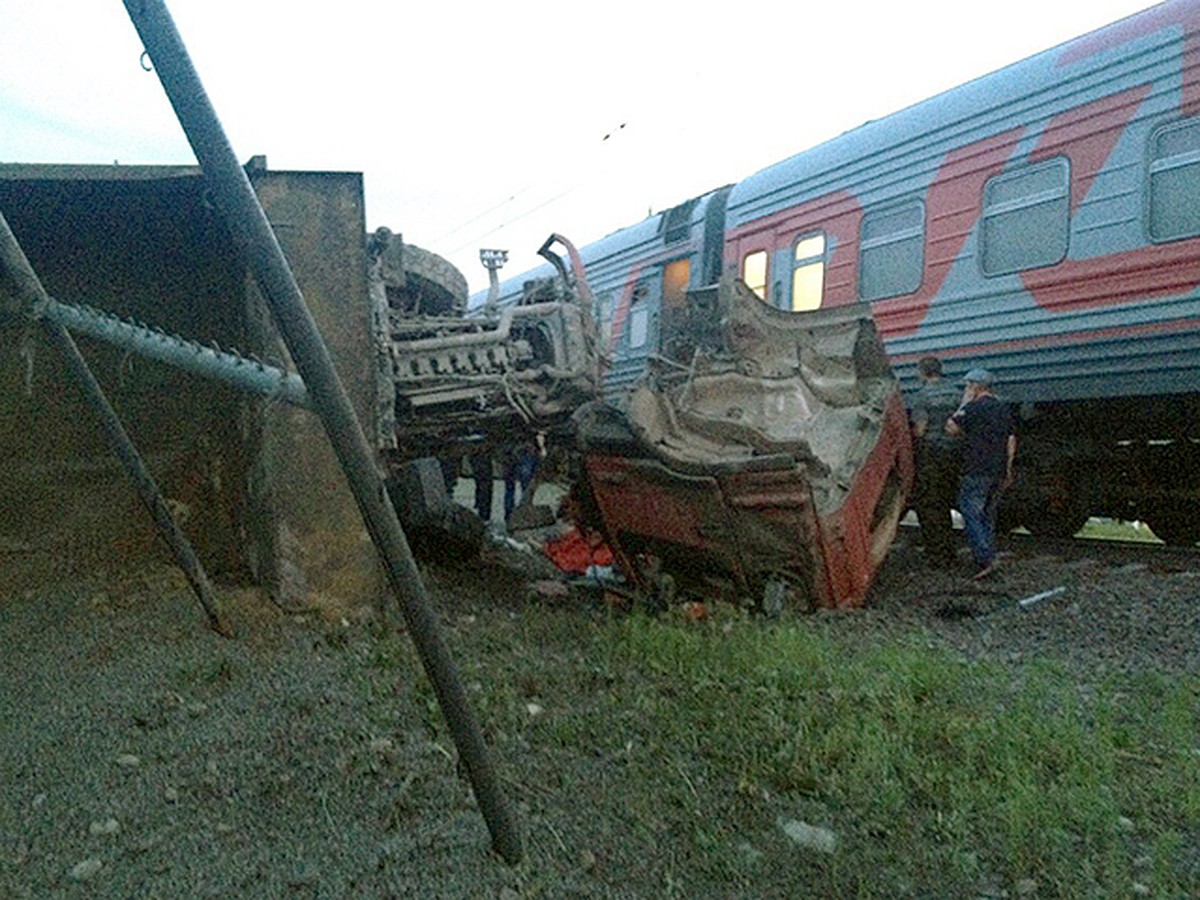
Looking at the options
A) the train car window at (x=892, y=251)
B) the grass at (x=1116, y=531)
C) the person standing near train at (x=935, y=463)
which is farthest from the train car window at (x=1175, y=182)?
the grass at (x=1116, y=531)

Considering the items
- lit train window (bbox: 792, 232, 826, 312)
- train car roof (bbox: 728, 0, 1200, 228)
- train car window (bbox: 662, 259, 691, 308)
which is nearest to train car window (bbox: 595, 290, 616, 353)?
train car window (bbox: 662, 259, 691, 308)

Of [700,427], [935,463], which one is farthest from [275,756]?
[935,463]

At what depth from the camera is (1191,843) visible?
8.52 feet

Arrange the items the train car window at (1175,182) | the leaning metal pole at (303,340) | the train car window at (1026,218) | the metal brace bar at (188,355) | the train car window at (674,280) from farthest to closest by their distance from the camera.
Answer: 1. the train car window at (674,280)
2. the train car window at (1026,218)
3. the train car window at (1175,182)
4. the metal brace bar at (188,355)
5. the leaning metal pole at (303,340)

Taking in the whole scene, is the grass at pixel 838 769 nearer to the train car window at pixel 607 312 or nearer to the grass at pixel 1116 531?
the grass at pixel 1116 531

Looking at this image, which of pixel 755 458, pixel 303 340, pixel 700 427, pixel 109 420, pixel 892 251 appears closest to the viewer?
Answer: pixel 303 340

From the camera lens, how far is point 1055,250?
682cm

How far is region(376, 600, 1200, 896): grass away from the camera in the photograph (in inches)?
94.9

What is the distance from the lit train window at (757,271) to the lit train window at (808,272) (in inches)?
13.3

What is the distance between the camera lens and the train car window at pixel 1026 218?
6.82 meters

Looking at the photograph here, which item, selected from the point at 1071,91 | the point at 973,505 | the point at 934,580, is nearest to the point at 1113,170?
the point at 1071,91

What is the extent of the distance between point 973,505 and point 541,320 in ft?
10.1

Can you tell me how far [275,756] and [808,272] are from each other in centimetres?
705

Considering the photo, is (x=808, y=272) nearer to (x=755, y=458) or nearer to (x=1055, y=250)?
(x=1055, y=250)
